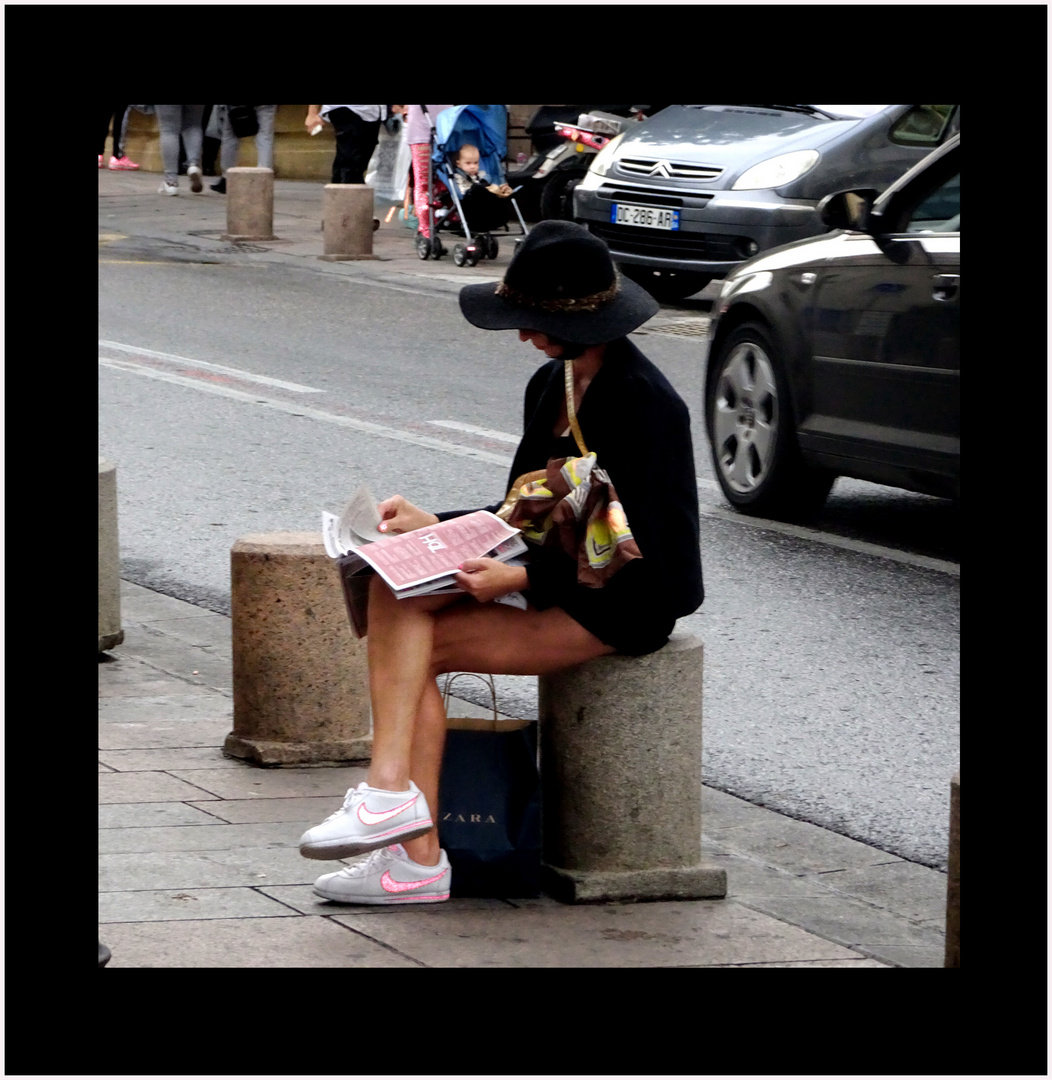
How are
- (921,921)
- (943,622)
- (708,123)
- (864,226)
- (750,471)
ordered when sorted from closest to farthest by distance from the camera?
(921,921) → (943,622) → (864,226) → (750,471) → (708,123)

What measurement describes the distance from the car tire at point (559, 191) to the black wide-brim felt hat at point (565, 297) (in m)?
13.3

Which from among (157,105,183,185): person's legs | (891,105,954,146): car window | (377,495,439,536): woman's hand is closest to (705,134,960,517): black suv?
(377,495,439,536): woman's hand

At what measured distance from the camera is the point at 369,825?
434 centimetres

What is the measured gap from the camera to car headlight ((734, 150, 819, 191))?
13.9 meters

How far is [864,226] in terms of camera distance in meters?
7.77

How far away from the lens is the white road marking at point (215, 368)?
38.7 feet

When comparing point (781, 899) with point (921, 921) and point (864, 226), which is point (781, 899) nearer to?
point (921, 921)

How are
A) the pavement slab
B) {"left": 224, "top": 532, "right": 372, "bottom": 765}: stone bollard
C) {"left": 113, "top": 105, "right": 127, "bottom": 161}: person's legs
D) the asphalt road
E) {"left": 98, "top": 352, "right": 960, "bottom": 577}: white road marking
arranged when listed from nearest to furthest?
the pavement slab < {"left": 224, "top": 532, "right": 372, "bottom": 765}: stone bollard < the asphalt road < {"left": 98, "top": 352, "right": 960, "bottom": 577}: white road marking < {"left": 113, "top": 105, "right": 127, "bottom": 161}: person's legs

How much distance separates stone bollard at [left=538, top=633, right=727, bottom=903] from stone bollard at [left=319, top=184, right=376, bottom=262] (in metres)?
14.0

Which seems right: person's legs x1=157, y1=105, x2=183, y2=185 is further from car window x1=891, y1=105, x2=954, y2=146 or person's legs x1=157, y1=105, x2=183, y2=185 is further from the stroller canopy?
car window x1=891, y1=105, x2=954, y2=146

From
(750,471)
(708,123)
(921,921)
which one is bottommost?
(921,921)
